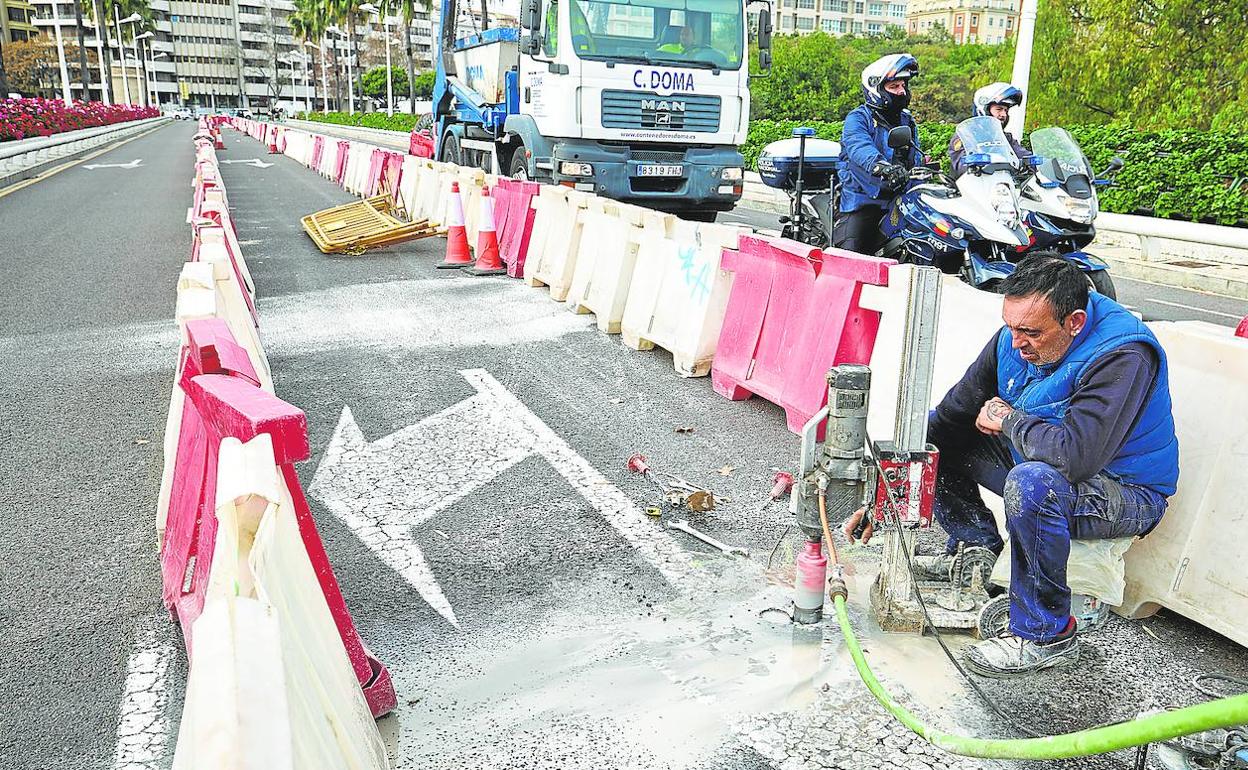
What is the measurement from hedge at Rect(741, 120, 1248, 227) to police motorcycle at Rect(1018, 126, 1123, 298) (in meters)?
8.77

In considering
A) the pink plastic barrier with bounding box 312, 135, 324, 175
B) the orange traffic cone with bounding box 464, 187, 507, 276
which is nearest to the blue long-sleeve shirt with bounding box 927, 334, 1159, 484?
the orange traffic cone with bounding box 464, 187, 507, 276

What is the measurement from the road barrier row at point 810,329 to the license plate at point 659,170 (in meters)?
2.90

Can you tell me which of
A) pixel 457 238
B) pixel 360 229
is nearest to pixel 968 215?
pixel 457 238

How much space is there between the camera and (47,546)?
4.32 metres

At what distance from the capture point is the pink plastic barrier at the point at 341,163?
24317mm

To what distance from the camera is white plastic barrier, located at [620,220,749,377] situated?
22.7 ft

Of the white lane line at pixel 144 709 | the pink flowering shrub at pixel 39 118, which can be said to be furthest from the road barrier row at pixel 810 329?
the pink flowering shrub at pixel 39 118

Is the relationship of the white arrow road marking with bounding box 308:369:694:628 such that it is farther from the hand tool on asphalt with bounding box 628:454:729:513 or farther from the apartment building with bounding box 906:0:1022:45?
the apartment building with bounding box 906:0:1022:45

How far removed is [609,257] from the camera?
8484 millimetres

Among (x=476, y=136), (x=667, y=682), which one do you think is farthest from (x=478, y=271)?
(x=667, y=682)

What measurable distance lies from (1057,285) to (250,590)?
8.19ft

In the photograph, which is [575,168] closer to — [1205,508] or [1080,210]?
[1080,210]

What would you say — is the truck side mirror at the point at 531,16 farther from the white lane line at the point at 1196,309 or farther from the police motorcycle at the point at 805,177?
the white lane line at the point at 1196,309

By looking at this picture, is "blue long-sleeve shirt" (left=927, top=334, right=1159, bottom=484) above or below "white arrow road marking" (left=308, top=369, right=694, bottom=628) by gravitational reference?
above
